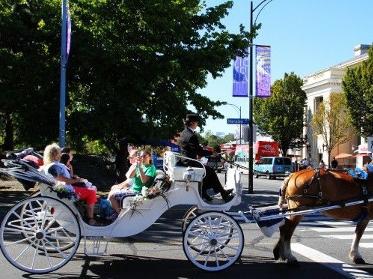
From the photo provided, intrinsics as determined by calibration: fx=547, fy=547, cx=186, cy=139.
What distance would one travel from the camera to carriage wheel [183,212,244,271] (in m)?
7.87

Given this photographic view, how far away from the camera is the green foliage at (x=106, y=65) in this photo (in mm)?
20266

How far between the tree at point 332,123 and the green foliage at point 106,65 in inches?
1613

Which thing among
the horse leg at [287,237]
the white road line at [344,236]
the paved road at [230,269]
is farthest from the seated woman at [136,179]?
the white road line at [344,236]

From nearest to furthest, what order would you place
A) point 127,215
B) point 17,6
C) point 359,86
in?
point 127,215, point 17,6, point 359,86

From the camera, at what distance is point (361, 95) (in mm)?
48719

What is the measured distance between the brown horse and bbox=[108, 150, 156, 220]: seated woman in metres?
2.33

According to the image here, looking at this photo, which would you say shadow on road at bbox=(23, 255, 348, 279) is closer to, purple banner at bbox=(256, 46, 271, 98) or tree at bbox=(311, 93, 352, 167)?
purple banner at bbox=(256, 46, 271, 98)

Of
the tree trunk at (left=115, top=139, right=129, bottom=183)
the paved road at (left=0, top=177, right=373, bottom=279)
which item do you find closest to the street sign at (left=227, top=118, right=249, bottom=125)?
the tree trunk at (left=115, top=139, right=129, bottom=183)

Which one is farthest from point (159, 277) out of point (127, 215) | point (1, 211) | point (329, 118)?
point (329, 118)

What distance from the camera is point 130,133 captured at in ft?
69.2

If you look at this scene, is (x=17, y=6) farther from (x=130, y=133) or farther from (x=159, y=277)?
(x=159, y=277)

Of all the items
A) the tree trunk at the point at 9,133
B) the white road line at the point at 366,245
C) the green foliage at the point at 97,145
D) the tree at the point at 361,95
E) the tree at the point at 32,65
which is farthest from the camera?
the tree at the point at 361,95

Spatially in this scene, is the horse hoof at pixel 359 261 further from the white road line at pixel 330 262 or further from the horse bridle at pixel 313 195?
the horse bridle at pixel 313 195

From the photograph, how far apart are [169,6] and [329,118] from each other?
144 feet
